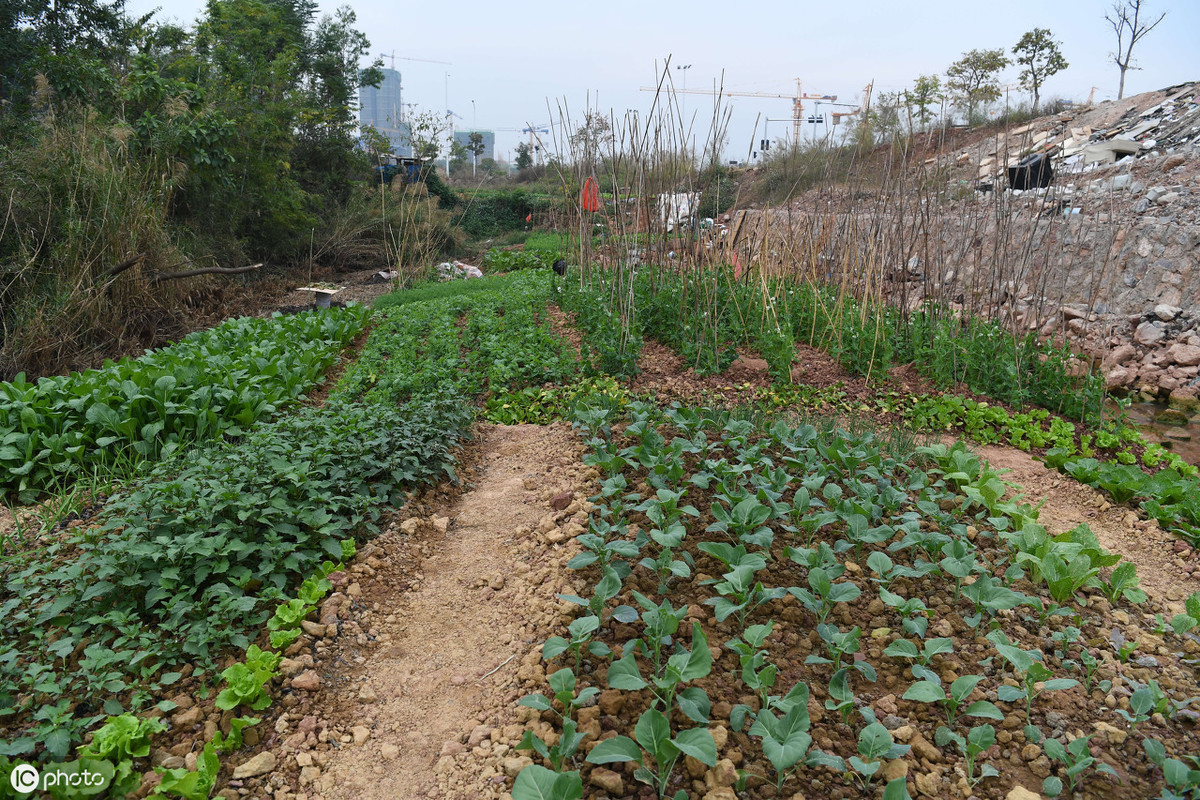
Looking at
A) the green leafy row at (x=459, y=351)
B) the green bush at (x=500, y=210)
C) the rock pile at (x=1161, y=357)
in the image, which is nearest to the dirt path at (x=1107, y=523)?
the green leafy row at (x=459, y=351)

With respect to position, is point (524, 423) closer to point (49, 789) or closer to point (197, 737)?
point (197, 737)

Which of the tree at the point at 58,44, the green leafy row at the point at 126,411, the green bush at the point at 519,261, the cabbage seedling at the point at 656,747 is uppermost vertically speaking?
the tree at the point at 58,44

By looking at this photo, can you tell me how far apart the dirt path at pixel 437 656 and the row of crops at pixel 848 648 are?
197mm

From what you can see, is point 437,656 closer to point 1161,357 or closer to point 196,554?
point 196,554

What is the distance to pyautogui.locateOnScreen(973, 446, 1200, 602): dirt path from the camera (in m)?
3.12

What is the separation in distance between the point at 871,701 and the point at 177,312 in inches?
350

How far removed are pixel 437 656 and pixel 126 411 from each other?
2815 millimetres

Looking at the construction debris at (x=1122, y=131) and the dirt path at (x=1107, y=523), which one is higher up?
the construction debris at (x=1122, y=131)

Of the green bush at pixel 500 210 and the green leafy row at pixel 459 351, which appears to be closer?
the green leafy row at pixel 459 351

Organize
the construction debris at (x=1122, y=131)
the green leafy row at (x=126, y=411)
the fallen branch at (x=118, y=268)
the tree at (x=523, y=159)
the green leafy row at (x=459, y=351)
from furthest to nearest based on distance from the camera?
the tree at (x=523, y=159), the construction debris at (x=1122, y=131), the fallen branch at (x=118, y=268), the green leafy row at (x=459, y=351), the green leafy row at (x=126, y=411)

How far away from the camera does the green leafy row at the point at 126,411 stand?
3.74m

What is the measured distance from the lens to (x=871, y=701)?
6.75 feet

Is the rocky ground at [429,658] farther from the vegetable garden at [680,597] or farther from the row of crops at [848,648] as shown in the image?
the row of crops at [848,648]

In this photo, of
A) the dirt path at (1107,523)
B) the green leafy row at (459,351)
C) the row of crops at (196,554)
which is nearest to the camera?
the row of crops at (196,554)
